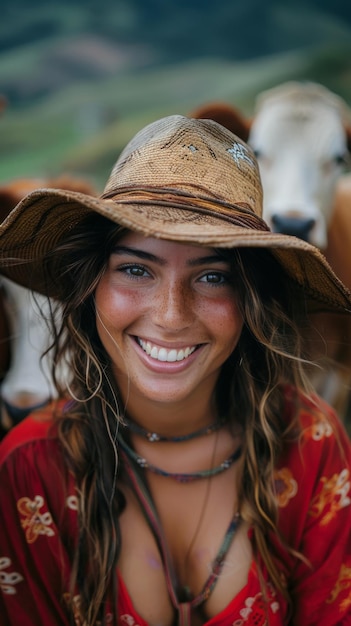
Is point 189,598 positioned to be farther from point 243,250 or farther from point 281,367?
point 243,250

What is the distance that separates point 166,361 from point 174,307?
140mm

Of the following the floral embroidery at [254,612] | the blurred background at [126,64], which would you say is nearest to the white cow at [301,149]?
the floral embroidery at [254,612]

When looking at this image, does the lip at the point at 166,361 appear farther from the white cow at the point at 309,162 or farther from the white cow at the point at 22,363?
the white cow at the point at 309,162

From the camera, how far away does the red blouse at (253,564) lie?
1461mm

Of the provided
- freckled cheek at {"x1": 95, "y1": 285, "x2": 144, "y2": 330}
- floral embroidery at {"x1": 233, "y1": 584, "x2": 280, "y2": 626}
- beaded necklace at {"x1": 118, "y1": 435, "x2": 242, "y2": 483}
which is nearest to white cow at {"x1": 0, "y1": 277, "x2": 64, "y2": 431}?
beaded necklace at {"x1": 118, "y1": 435, "x2": 242, "y2": 483}

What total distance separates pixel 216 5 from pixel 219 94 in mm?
1220

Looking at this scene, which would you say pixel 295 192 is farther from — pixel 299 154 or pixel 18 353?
pixel 18 353

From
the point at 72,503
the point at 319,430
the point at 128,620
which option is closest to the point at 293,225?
the point at 319,430

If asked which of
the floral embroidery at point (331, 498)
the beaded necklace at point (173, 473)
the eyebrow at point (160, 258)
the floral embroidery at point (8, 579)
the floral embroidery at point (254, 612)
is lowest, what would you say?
the floral embroidery at point (254, 612)

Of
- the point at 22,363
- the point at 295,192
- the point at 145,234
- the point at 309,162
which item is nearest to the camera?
the point at 145,234

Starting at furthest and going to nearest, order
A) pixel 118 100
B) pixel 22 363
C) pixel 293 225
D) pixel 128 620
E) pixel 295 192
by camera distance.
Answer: pixel 118 100, pixel 295 192, pixel 293 225, pixel 22 363, pixel 128 620

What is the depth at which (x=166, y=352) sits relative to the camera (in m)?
1.30

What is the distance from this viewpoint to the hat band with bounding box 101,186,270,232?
46.1 inches

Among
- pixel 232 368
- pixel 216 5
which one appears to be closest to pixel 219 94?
pixel 216 5
